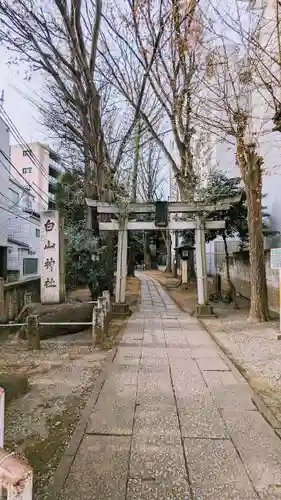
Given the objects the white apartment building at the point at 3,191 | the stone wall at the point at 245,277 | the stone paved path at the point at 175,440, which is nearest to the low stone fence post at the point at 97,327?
the stone paved path at the point at 175,440

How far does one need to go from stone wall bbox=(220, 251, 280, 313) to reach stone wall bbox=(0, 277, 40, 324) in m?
7.64

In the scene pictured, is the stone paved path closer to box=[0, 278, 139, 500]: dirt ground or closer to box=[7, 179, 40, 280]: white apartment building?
box=[0, 278, 139, 500]: dirt ground

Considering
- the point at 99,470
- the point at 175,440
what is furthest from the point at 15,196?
the point at 99,470

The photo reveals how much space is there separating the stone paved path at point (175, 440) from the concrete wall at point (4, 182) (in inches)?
698

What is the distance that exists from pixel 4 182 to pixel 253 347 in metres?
18.7

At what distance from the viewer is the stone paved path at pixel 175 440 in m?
2.74

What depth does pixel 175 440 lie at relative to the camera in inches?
138

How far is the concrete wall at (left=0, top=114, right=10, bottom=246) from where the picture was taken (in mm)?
21406

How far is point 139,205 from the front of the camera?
41.0ft

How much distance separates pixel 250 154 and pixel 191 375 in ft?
23.3

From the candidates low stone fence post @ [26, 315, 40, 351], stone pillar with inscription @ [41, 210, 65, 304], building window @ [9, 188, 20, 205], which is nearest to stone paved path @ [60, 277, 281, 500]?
low stone fence post @ [26, 315, 40, 351]

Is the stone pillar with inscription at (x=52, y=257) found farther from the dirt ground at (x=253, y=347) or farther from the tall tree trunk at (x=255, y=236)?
the tall tree trunk at (x=255, y=236)

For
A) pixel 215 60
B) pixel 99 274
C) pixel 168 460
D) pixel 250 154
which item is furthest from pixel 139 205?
pixel 168 460

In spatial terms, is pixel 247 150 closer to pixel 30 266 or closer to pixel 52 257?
pixel 52 257
